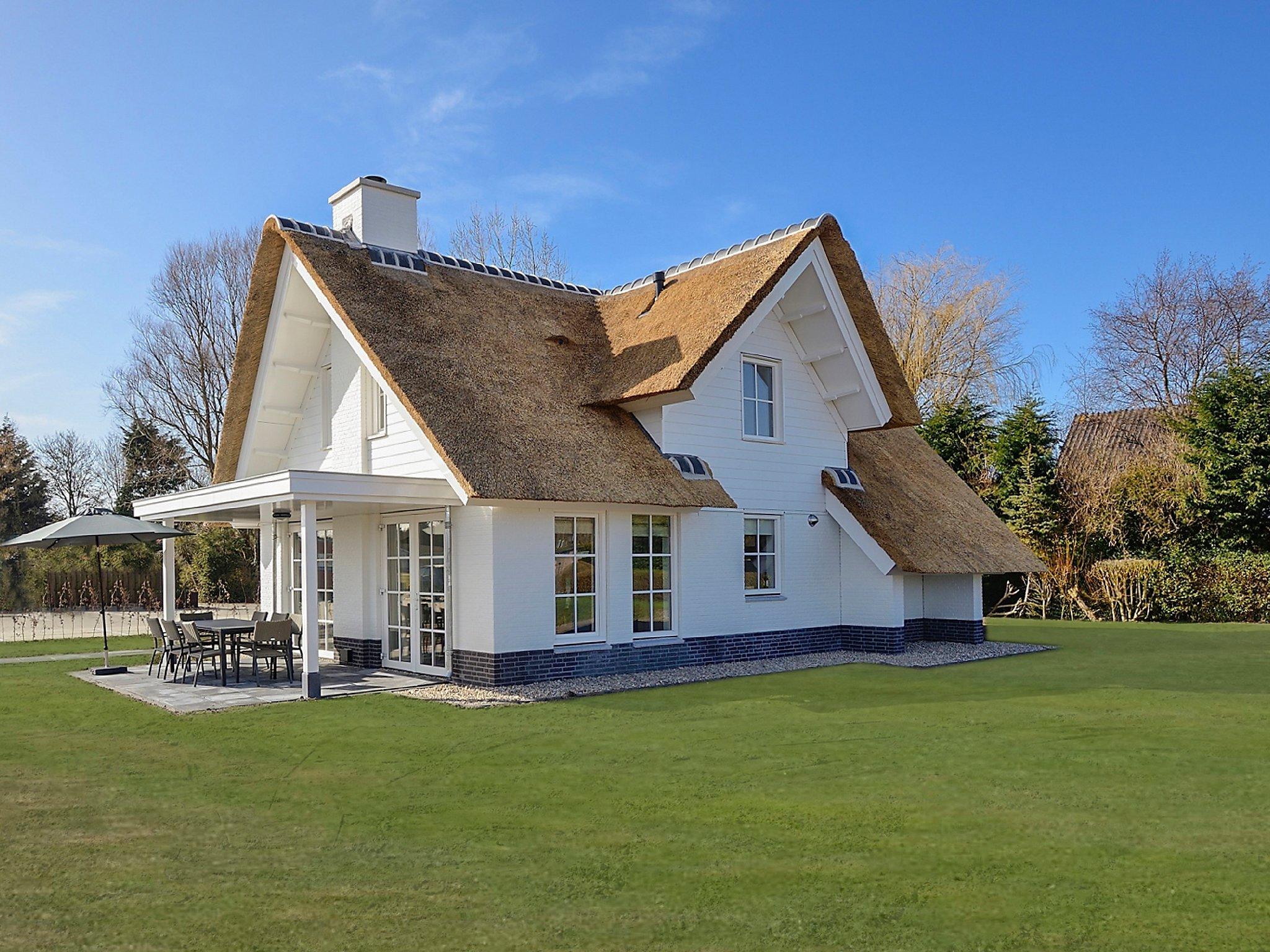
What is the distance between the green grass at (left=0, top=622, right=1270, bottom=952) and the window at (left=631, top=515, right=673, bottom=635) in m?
3.14

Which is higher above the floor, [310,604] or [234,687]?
[310,604]

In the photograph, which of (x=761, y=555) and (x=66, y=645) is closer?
(x=761, y=555)

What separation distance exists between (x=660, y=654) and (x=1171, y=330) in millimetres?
27566

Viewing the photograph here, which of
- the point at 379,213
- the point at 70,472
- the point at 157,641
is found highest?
the point at 379,213

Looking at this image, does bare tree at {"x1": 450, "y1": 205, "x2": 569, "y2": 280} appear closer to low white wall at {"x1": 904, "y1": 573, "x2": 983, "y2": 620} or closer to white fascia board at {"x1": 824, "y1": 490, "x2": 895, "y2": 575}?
white fascia board at {"x1": 824, "y1": 490, "x2": 895, "y2": 575}

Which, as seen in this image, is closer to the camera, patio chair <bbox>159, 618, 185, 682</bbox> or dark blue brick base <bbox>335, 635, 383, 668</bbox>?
patio chair <bbox>159, 618, 185, 682</bbox>

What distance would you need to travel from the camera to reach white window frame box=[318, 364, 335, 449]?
1580 cm

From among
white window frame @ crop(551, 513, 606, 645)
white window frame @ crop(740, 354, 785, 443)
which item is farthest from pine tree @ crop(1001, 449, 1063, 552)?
white window frame @ crop(551, 513, 606, 645)

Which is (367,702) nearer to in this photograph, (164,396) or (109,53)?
(109,53)

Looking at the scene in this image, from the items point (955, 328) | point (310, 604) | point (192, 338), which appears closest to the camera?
point (310, 604)

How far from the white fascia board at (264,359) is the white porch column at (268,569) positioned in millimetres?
1201

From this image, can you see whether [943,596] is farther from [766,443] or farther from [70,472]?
[70,472]

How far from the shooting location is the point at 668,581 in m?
14.2

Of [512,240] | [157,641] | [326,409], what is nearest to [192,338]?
[512,240]
